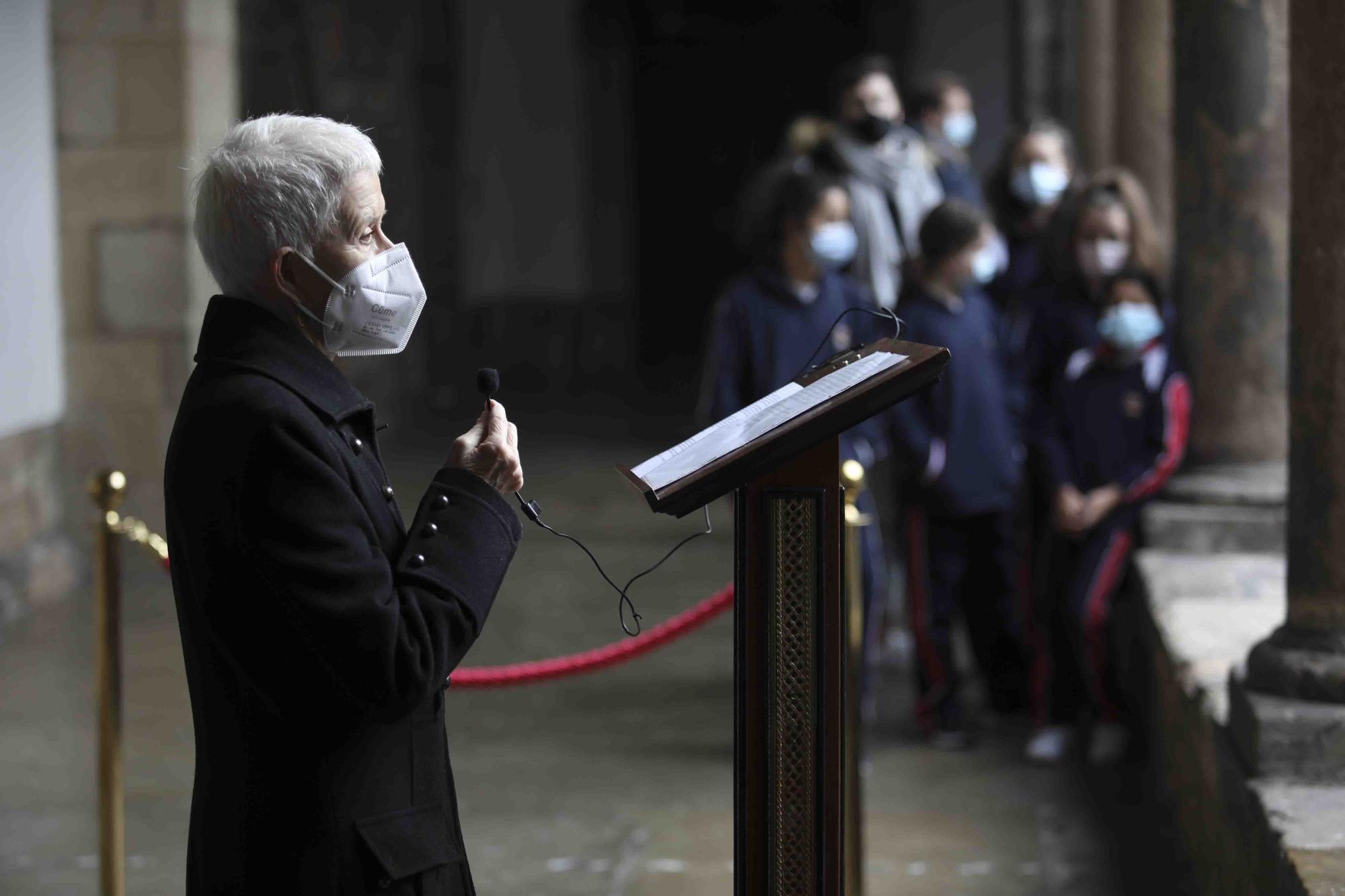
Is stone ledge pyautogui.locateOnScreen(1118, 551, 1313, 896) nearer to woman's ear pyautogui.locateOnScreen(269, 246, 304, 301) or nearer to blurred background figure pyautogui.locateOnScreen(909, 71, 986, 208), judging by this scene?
woman's ear pyautogui.locateOnScreen(269, 246, 304, 301)

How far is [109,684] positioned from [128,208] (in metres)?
4.14

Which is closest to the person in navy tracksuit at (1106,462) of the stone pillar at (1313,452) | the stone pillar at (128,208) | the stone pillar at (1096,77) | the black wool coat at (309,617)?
the stone pillar at (1313,452)

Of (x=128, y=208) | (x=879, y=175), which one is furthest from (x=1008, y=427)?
(x=128, y=208)

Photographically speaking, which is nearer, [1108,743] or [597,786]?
[597,786]

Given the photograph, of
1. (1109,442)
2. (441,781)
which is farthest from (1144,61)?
(441,781)

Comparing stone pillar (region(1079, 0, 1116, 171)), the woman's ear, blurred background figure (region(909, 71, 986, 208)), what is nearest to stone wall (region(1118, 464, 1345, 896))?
the woman's ear

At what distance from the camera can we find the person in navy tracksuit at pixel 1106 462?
4.77 metres

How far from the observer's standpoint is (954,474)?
16.2 ft

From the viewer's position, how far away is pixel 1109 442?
15.9 feet

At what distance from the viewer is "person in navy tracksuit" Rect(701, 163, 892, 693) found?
4863mm

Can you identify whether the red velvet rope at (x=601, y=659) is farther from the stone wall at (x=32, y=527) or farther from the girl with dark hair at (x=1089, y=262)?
the stone wall at (x=32, y=527)

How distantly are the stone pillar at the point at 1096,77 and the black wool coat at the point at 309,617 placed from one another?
7430mm

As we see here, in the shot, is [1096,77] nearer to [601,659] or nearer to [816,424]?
[601,659]

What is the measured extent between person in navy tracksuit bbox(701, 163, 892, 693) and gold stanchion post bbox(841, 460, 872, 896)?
34.0 inches
